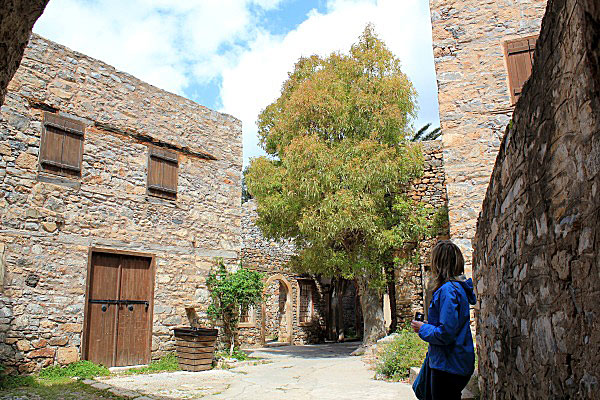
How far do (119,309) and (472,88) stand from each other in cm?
747

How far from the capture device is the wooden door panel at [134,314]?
29.9 ft

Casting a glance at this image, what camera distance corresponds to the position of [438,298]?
3090 mm

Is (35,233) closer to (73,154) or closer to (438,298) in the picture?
(73,154)

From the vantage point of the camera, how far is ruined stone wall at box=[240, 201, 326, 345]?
51.6ft

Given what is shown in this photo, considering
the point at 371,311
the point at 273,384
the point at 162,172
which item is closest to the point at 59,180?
the point at 162,172

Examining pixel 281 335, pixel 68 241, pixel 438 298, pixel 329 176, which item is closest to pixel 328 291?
pixel 281 335

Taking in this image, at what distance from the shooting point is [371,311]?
1230 centimetres

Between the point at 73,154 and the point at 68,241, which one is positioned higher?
the point at 73,154

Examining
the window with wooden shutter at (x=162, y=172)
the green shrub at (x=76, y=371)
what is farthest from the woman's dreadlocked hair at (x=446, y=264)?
the window with wooden shutter at (x=162, y=172)

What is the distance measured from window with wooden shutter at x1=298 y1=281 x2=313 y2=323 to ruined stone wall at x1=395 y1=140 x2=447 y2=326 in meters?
5.19

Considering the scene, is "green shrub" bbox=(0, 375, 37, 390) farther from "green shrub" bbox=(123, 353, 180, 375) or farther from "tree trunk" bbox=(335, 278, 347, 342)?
"tree trunk" bbox=(335, 278, 347, 342)

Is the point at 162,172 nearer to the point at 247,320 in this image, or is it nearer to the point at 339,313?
the point at 247,320

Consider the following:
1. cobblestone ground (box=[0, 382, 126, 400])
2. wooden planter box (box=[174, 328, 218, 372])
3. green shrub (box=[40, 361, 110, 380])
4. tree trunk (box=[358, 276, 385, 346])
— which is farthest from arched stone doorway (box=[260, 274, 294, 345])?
cobblestone ground (box=[0, 382, 126, 400])

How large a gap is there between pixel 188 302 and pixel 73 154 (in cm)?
378
